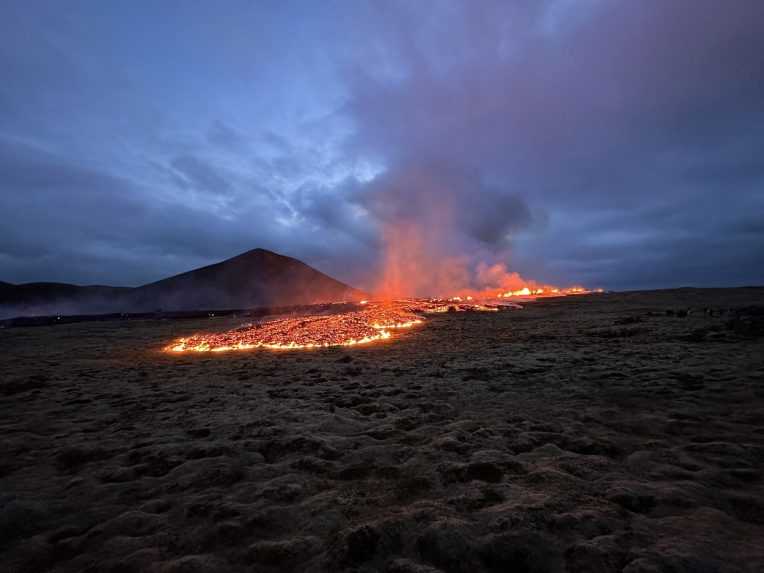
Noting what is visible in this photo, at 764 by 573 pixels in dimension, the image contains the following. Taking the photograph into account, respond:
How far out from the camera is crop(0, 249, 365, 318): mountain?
9058cm

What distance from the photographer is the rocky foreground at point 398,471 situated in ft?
11.4

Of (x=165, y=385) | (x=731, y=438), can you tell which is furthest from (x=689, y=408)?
(x=165, y=385)

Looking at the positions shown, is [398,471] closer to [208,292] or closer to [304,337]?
[304,337]

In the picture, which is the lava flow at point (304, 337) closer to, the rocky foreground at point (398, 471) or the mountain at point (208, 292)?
the rocky foreground at point (398, 471)

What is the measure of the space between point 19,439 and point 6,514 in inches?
139

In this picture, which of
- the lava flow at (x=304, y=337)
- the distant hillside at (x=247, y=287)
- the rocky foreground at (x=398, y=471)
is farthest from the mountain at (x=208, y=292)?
the rocky foreground at (x=398, y=471)

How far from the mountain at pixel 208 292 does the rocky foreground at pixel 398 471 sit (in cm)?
8999

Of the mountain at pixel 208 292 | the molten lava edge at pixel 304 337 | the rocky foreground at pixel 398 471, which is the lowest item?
the rocky foreground at pixel 398 471

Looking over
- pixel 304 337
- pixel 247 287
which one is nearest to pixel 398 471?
pixel 304 337

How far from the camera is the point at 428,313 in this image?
3756 centimetres

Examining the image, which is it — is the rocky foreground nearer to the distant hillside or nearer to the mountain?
the mountain

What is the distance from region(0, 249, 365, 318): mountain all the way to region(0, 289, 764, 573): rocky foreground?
3543 inches

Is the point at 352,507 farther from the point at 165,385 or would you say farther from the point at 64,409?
the point at 165,385

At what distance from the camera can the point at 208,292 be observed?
4264 inches
